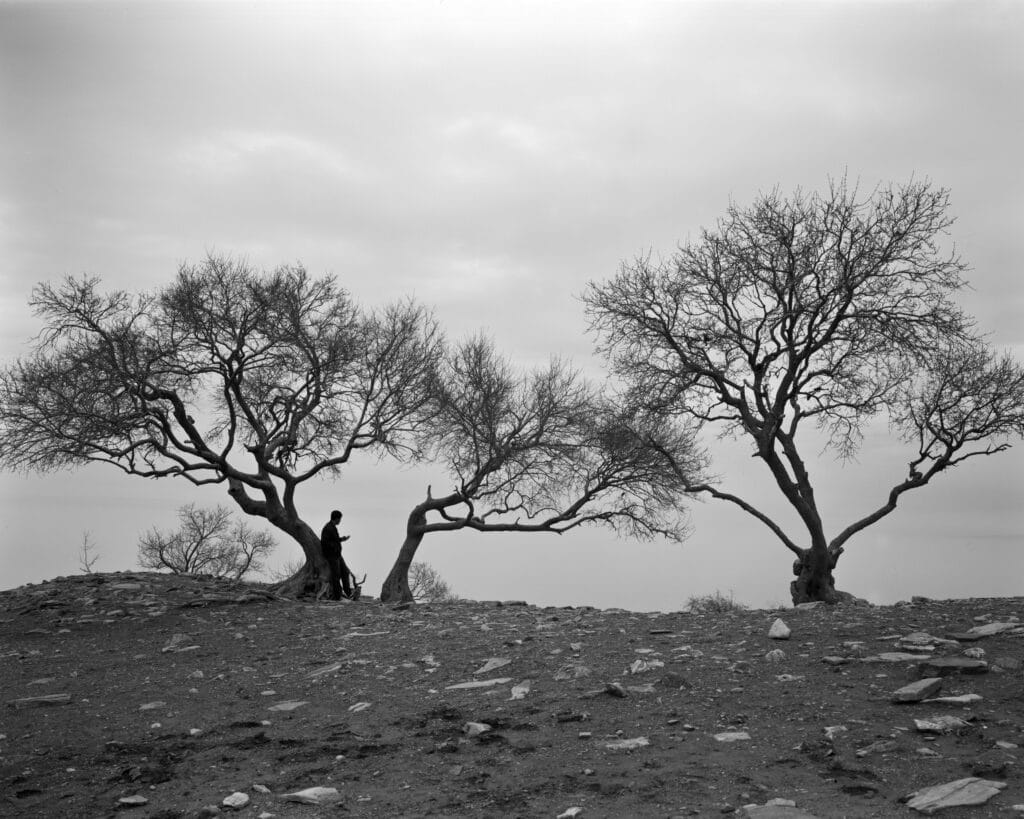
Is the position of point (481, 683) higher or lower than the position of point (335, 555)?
lower

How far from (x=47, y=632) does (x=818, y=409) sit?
18.1 meters

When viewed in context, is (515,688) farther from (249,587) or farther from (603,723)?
(249,587)

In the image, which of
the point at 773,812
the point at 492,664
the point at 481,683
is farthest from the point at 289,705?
the point at 773,812

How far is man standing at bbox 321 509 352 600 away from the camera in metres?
23.7

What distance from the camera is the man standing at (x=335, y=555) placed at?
2366cm

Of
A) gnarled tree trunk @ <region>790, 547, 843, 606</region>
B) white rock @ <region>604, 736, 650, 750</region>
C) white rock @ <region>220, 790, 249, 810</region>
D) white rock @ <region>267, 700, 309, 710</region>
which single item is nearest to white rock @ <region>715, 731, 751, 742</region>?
white rock @ <region>604, 736, 650, 750</region>

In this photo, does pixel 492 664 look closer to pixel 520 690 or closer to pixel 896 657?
pixel 520 690

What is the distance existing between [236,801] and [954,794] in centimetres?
561

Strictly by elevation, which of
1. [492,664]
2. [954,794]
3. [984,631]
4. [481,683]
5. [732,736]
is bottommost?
[954,794]

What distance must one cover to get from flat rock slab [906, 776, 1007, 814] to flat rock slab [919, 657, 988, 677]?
2804mm

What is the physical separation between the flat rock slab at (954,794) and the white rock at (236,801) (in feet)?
17.0

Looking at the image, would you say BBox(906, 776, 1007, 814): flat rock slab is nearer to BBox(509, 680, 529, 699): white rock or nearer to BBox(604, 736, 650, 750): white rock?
BBox(604, 736, 650, 750): white rock

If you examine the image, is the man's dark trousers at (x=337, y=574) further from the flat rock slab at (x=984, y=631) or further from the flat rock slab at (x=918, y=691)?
the flat rock slab at (x=918, y=691)

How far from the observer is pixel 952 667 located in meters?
9.49
